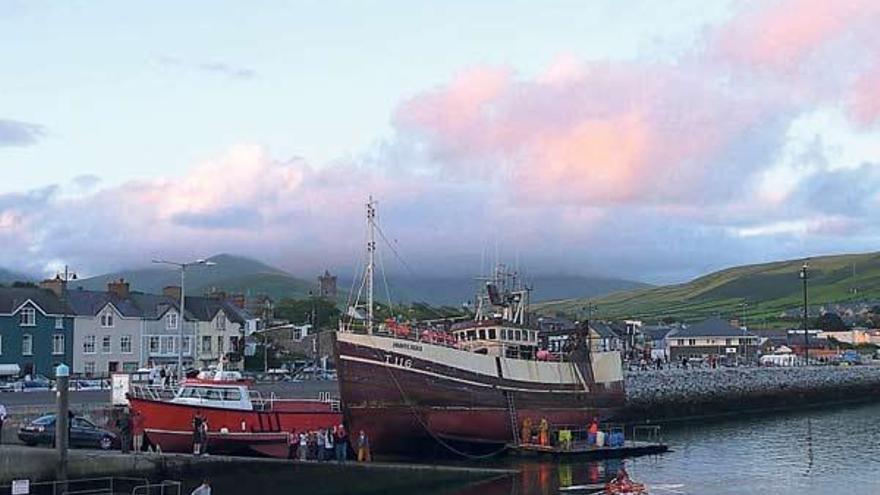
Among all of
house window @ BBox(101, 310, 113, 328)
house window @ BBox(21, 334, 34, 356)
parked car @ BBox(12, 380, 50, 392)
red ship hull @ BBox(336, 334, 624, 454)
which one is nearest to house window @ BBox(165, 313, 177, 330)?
house window @ BBox(101, 310, 113, 328)

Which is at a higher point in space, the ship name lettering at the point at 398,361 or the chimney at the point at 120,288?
the chimney at the point at 120,288

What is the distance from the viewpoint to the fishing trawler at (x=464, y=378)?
46438mm

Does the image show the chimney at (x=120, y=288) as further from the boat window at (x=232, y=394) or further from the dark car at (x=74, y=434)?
the dark car at (x=74, y=434)

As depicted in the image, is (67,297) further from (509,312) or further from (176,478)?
(176,478)

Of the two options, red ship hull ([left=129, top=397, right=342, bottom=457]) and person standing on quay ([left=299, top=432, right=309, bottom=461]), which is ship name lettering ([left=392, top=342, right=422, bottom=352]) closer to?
red ship hull ([left=129, top=397, right=342, bottom=457])

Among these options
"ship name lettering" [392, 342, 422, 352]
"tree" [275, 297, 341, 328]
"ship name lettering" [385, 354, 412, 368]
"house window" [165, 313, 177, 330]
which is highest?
"tree" [275, 297, 341, 328]

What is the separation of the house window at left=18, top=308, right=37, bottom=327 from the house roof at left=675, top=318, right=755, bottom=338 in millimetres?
103872

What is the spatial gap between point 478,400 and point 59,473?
22.0 meters

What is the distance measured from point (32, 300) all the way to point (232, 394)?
4319cm

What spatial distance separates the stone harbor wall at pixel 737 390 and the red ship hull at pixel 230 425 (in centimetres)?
3225

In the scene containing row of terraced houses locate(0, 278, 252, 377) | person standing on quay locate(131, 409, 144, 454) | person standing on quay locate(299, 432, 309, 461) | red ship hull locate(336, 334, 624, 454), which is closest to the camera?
person standing on quay locate(299, 432, 309, 461)

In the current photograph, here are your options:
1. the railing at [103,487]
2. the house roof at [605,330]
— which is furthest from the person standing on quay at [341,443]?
the house roof at [605,330]

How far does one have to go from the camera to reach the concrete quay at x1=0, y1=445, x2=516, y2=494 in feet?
101

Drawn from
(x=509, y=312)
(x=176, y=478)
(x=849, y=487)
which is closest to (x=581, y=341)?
(x=509, y=312)
